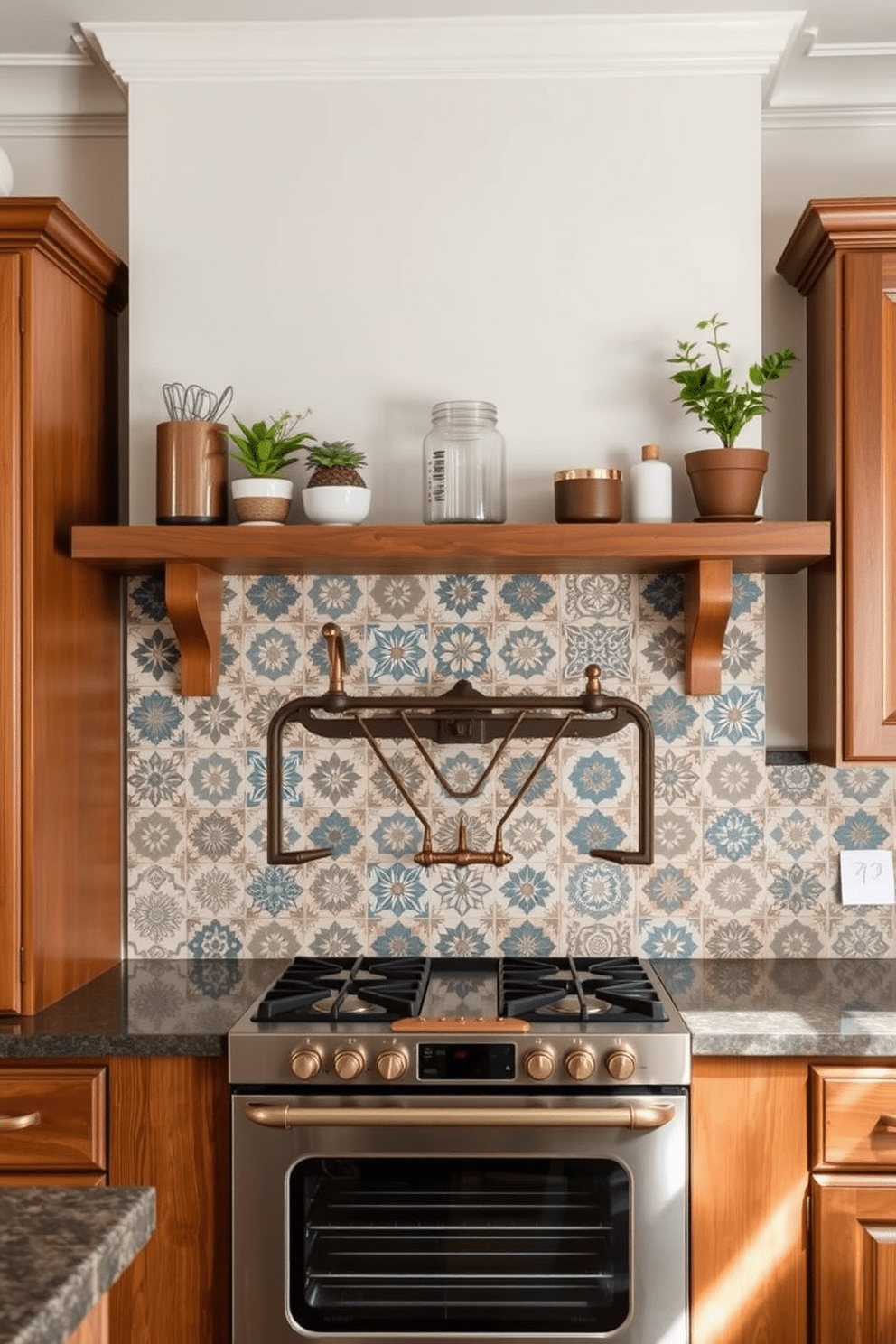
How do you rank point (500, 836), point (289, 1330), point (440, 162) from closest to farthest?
point (289, 1330) < point (500, 836) < point (440, 162)

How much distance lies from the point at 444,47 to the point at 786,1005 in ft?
6.01

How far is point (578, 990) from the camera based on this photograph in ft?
7.06

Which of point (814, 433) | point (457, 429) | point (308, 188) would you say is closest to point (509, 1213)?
point (457, 429)

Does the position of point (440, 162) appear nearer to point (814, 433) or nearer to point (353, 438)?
point (353, 438)

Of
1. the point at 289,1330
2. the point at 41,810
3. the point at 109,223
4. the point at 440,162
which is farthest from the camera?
the point at 109,223

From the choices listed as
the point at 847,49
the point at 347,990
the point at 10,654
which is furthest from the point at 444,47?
the point at 347,990

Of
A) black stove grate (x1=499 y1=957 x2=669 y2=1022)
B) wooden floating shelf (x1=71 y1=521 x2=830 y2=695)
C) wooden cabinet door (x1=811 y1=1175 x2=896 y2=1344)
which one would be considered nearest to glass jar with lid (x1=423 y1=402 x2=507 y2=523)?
wooden floating shelf (x1=71 y1=521 x2=830 y2=695)

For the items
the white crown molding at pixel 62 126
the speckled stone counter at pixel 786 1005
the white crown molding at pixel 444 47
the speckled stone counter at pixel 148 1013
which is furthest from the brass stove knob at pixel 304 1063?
the white crown molding at pixel 62 126

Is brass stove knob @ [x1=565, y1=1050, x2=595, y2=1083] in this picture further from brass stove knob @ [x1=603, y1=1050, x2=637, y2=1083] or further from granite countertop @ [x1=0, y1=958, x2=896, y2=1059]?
granite countertop @ [x1=0, y1=958, x2=896, y2=1059]

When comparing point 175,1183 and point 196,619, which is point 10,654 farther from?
point 175,1183

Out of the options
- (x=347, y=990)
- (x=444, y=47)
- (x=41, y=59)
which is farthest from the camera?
(x=41, y=59)

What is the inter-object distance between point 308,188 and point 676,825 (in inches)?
55.7

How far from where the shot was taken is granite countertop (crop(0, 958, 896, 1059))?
6.36ft

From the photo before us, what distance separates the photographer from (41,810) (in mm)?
2127
